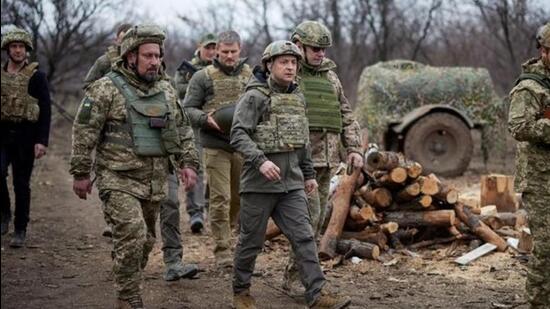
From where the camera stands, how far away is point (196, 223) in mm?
8562

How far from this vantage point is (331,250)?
283 inches

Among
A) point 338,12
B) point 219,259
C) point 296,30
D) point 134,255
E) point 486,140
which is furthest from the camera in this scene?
point 338,12

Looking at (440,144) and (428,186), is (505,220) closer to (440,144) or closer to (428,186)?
(428,186)

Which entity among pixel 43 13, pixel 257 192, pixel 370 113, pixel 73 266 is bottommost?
pixel 73 266

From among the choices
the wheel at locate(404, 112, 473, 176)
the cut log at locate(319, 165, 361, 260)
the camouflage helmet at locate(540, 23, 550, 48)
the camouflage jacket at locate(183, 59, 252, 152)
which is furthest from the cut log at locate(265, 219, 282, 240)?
the wheel at locate(404, 112, 473, 176)

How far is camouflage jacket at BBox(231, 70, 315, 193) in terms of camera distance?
507 centimetres

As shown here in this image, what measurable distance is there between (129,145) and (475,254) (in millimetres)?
3803

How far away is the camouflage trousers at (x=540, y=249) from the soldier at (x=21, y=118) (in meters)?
4.71

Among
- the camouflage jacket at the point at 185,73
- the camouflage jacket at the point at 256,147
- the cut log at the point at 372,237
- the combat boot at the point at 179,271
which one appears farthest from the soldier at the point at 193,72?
the camouflage jacket at the point at 256,147

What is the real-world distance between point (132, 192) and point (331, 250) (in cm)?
277

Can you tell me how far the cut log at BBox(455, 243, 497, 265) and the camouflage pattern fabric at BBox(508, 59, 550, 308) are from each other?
7.08ft

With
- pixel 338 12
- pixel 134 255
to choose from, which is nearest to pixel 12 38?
pixel 134 255

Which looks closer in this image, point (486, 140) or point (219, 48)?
point (219, 48)

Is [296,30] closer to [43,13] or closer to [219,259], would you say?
[219,259]
